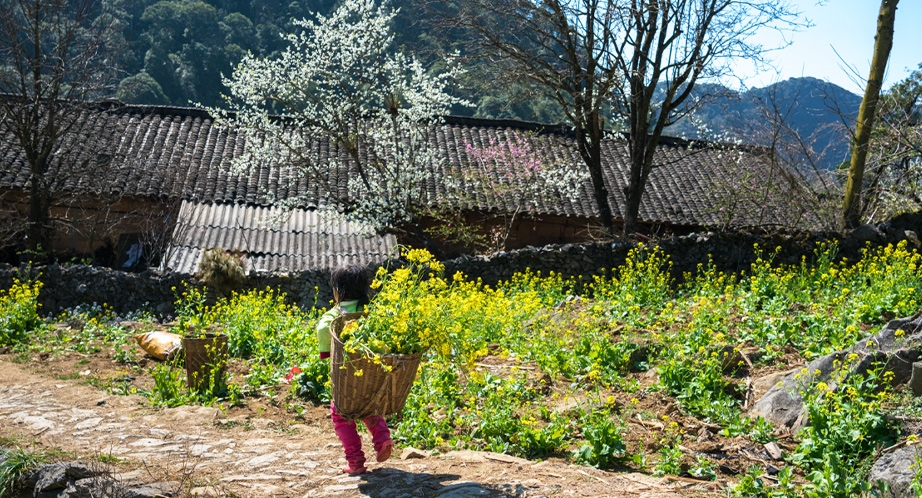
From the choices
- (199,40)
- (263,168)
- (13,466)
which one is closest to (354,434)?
(13,466)

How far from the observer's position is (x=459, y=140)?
73.7ft

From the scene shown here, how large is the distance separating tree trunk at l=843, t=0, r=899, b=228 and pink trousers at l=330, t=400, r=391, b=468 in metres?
10.4

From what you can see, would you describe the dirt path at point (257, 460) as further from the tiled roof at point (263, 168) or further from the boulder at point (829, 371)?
the tiled roof at point (263, 168)

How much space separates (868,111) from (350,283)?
10713mm

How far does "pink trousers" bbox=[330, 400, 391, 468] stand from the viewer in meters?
4.50

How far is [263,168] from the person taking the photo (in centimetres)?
2041

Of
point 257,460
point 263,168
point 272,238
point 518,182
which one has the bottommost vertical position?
point 257,460

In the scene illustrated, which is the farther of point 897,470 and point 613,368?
point 613,368

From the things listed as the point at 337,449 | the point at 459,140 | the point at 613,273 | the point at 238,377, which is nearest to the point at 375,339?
the point at 337,449

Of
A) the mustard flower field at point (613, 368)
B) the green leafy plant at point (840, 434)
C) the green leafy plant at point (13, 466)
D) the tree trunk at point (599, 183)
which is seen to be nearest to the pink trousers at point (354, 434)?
the mustard flower field at point (613, 368)

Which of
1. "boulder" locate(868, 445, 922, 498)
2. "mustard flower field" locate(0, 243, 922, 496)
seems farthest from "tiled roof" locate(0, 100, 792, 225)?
"boulder" locate(868, 445, 922, 498)

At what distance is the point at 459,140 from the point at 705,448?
17780mm

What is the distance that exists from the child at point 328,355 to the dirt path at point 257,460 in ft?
0.49

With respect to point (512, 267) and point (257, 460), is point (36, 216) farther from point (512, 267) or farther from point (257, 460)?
point (257, 460)
